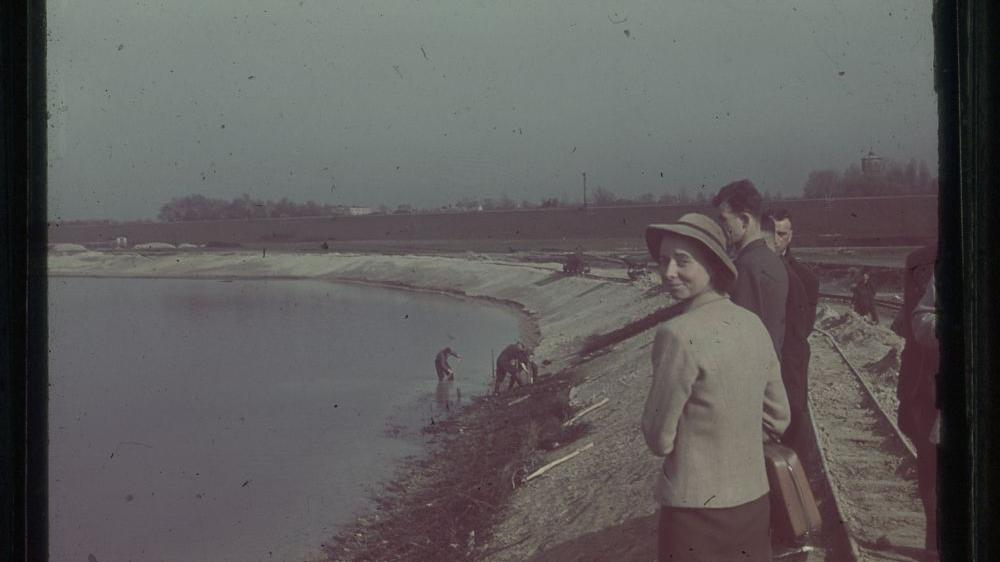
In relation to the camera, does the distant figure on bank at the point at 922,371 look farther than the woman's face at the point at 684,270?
Yes

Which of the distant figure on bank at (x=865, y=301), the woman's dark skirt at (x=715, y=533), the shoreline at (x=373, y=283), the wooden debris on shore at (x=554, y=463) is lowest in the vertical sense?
the wooden debris on shore at (x=554, y=463)

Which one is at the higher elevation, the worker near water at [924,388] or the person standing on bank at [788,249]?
the person standing on bank at [788,249]

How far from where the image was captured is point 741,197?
3.00 meters

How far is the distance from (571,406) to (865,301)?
3.48m

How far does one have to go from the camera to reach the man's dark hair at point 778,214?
313cm

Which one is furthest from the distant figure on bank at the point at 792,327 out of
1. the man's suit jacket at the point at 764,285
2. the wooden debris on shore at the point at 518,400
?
the wooden debris on shore at the point at 518,400

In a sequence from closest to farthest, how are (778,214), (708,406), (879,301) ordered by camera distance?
(708,406), (778,214), (879,301)

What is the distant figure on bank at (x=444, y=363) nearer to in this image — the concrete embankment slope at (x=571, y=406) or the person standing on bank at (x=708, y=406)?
the concrete embankment slope at (x=571, y=406)

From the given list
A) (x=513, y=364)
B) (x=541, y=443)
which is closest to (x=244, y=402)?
(x=513, y=364)

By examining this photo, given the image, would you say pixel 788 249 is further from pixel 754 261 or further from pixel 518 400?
pixel 518 400

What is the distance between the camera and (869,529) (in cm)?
377

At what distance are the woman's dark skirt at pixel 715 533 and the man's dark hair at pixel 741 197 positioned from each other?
36.9 inches

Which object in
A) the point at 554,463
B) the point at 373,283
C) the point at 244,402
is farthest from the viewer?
the point at 244,402

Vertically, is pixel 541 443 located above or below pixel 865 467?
below
